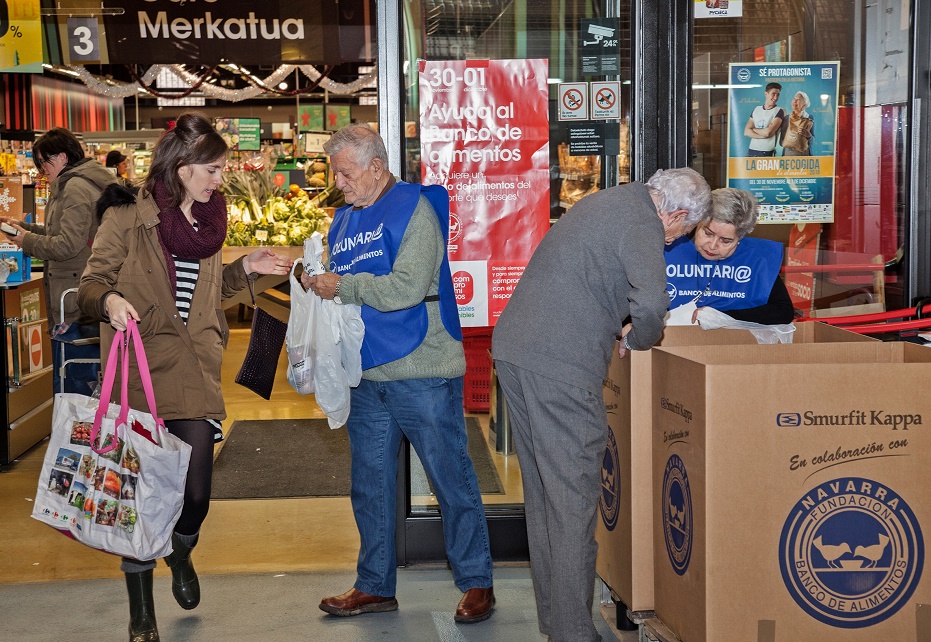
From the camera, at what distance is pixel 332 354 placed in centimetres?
317

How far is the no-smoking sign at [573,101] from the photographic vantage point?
376 centimetres

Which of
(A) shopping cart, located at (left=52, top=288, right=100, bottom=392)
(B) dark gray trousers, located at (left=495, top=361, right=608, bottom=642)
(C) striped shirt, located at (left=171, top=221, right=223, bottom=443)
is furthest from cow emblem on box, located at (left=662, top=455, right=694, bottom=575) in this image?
(A) shopping cart, located at (left=52, top=288, right=100, bottom=392)

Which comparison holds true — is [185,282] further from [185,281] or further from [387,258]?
[387,258]

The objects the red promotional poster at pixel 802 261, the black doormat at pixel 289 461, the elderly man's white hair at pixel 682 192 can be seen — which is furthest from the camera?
the black doormat at pixel 289 461

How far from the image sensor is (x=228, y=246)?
22.9 ft

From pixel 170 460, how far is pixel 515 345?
3.34ft

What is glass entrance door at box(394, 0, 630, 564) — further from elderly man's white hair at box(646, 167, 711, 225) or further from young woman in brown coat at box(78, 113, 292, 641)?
elderly man's white hair at box(646, 167, 711, 225)

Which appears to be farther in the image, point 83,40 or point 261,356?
point 83,40

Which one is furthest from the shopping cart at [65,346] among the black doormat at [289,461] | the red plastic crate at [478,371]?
the red plastic crate at [478,371]

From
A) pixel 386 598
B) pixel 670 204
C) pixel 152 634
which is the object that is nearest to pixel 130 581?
pixel 152 634

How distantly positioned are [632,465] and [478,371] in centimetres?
164

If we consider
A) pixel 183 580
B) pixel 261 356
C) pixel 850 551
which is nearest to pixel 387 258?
pixel 261 356

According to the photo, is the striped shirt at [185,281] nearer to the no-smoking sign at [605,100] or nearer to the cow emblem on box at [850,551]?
the no-smoking sign at [605,100]

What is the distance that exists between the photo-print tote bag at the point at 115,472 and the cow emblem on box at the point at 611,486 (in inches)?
48.4
